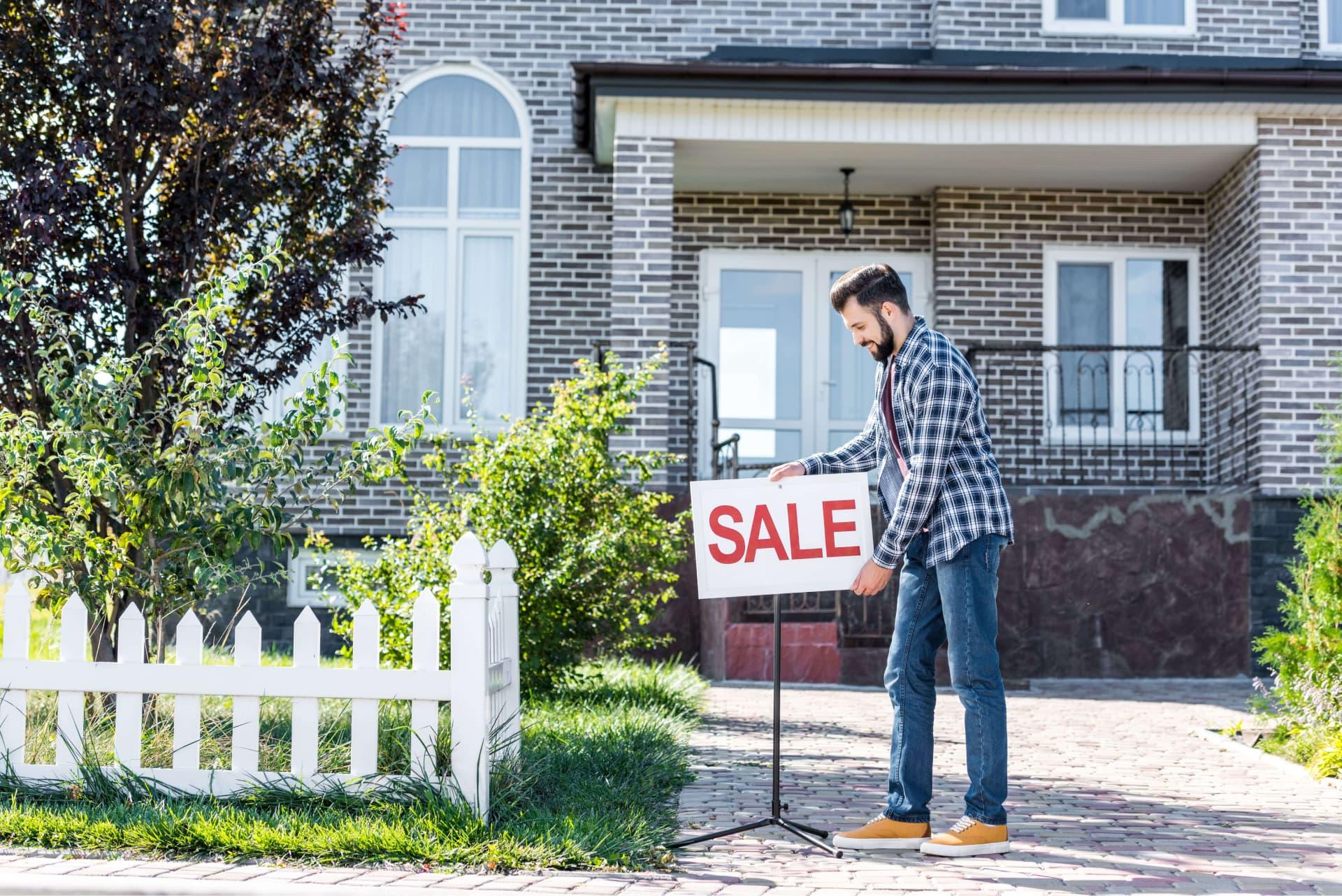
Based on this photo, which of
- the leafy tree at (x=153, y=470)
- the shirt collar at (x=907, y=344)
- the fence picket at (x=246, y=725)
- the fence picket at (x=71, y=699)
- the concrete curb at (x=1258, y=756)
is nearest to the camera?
the shirt collar at (x=907, y=344)

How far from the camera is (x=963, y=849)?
4.42 m

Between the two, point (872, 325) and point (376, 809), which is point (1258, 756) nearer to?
point (872, 325)

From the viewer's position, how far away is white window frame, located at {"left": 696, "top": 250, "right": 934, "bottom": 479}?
12.5m

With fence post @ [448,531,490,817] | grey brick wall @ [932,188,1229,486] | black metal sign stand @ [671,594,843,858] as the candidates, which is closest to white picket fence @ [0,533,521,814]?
fence post @ [448,531,490,817]

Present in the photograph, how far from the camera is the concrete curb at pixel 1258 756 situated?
19.7ft

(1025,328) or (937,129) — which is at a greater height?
(937,129)

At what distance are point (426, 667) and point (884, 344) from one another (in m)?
1.88

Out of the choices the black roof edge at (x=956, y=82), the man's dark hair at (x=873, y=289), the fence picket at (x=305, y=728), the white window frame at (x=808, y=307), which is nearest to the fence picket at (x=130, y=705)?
the fence picket at (x=305, y=728)

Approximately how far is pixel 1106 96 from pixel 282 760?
798cm

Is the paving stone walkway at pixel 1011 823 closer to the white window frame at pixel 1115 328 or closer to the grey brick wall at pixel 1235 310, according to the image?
the grey brick wall at pixel 1235 310

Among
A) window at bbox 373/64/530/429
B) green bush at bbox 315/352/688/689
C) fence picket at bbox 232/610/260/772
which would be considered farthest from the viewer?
window at bbox 373/64/530/429

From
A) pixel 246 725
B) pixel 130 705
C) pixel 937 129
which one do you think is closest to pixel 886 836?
pixel 246 725

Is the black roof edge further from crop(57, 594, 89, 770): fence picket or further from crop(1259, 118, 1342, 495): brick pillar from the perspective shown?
crop(57, 594, 89, 770): fence picket

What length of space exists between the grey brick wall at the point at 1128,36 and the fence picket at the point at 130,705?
9595 millimetres
